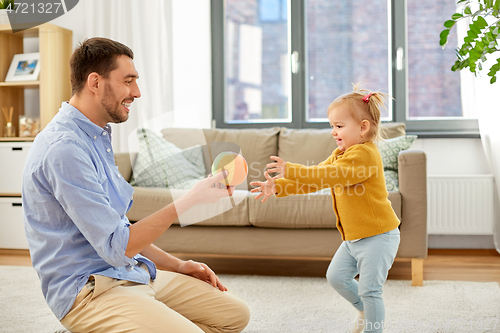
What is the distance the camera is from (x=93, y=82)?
1198 mm

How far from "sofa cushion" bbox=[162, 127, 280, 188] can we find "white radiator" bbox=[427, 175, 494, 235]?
1.09 meters

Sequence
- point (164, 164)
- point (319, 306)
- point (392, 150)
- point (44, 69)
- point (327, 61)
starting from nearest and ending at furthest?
point (319, 306) < point (392, 150) < point (164, 164) < point (44, 69) < point (327, 61)

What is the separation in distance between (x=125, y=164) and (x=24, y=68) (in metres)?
1.38

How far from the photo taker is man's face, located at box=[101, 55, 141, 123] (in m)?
1.21

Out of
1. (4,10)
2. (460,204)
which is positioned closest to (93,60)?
(460,204)

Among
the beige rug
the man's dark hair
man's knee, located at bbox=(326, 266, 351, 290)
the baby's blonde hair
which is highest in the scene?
the man's dark hair

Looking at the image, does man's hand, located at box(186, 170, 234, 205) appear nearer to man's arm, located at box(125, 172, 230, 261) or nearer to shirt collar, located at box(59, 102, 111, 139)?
man's arm, located at box(125, 172, 230, 261)

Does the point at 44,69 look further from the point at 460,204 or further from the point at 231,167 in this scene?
the point at 460,204

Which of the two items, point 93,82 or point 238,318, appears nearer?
point 93,82

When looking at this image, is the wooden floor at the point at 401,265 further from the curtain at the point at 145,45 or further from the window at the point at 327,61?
the curtain at the point at 145,45

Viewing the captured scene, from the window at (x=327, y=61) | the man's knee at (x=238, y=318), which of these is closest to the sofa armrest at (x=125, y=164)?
the window at (x=327, y=61)

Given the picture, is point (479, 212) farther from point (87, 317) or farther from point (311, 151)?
point (87, 317)

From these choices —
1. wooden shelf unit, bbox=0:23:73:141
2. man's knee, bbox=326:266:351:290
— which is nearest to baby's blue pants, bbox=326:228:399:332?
man's knee, bbox=326:266:351:290

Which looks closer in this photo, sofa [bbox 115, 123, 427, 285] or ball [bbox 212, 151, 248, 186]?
ball [bbox 212, 151, 248, 186]
